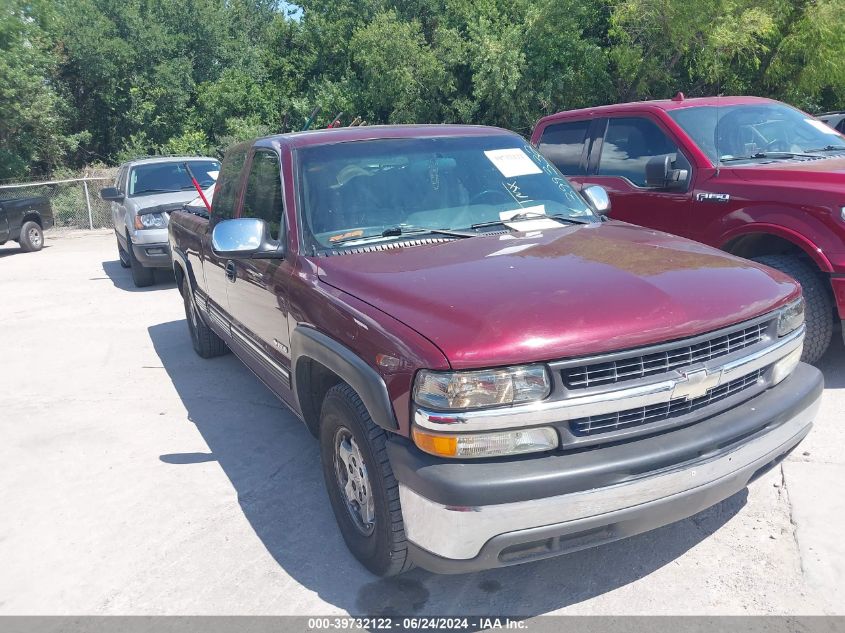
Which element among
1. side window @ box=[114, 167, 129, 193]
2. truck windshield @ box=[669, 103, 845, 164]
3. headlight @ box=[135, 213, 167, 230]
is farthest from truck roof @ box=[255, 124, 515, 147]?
side window @ box=[114, 167, 129, 193]

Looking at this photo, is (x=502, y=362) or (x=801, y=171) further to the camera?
(x=801, y=171)

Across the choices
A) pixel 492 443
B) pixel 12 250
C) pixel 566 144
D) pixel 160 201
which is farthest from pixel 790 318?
pixel 12 250

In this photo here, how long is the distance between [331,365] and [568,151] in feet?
15.4

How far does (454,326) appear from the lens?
2.64 meters

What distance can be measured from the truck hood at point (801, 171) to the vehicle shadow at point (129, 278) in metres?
8.24

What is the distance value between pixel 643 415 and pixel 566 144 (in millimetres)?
4861

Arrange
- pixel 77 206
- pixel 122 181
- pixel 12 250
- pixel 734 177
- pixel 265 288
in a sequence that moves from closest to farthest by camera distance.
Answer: pixel 265 288 < pixel 734 177 < pixel 122 181 < pixel 12 250 < pixel 77 206

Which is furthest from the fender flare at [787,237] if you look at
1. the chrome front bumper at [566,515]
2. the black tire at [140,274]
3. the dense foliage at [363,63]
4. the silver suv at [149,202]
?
the dense foliage at [363,63]

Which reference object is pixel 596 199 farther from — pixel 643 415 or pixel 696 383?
pixel 643 415

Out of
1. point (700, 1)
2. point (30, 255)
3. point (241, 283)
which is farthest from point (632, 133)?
point (30, 255)

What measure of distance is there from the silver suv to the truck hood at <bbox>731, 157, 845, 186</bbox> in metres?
7.50

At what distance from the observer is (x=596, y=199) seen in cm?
438

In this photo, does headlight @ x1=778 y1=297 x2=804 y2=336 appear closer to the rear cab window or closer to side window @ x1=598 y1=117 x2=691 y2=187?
the rear cab window

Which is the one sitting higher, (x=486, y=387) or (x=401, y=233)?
(x=401, y=233)
